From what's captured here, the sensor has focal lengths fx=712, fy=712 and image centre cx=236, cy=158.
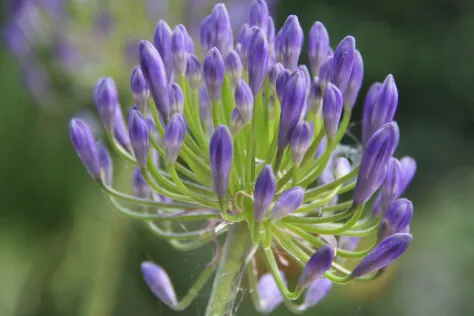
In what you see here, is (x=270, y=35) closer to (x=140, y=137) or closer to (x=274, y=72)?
(x=274, y=72)

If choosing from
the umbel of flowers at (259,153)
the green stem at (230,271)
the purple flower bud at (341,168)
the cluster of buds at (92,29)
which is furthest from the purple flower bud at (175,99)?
the cluster of buds at (92,29)

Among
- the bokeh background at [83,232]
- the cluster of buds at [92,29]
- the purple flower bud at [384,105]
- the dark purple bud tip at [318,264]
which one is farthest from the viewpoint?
the bokeh background at [83,232]

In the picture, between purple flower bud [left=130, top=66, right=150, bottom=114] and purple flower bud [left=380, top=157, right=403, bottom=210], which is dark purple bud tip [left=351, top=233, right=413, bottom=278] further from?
purple flower bud [left=130, top=66, right=150, bottom=114]

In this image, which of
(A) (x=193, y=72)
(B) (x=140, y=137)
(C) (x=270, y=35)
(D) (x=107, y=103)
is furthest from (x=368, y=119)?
(D) (x=107, y=103)

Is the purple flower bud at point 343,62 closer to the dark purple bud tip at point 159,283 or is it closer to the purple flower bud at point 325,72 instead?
the purple flower bud at point 325,72

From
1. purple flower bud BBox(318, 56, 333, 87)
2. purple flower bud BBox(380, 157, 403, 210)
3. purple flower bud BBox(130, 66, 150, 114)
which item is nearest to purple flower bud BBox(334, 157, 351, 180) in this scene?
purple flower bud BBox(380, 157, 403, 210)

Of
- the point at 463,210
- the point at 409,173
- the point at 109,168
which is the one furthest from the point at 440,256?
the point at 109,168
